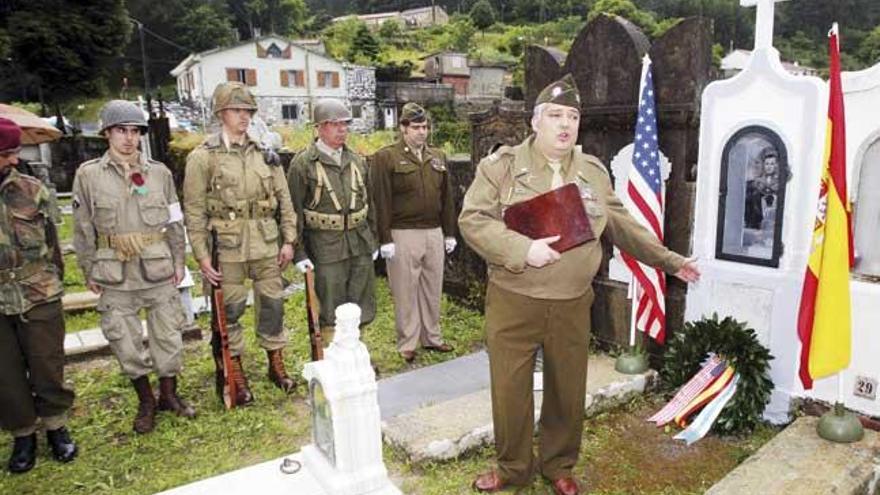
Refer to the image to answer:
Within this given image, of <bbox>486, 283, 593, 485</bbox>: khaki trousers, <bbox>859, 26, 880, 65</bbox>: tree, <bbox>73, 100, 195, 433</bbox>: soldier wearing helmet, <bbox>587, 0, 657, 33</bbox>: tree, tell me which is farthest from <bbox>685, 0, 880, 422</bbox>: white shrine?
<bbox>587, 0, 657, 33</bbox>: tree

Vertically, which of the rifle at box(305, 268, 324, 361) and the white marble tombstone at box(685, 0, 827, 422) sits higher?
the white marble tombstone at box(685, 0, 827, 422)

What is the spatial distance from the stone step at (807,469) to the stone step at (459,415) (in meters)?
1.08

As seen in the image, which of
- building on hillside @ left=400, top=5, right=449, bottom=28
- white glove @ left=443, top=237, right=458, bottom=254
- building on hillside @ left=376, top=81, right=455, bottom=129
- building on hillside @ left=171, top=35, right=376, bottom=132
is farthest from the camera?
building on hillside @ left=400, top=5, right=449, bottom=28

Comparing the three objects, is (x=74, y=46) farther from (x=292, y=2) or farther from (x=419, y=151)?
(x=292, y=2)

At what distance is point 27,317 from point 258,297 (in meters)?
1.41

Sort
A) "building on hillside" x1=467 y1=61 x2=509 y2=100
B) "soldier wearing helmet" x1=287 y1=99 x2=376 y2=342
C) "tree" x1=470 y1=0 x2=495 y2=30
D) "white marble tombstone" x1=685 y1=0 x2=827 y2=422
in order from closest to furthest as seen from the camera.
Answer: "white marble tombstone" x1=685 y1=0 x2=827 y2=422, "soldier wearing helmet" x1=287 y1=99 x2=376 y2=342, "building on hillside" x1=467 y1=61 x2=509 y2=100, "tree" x1=470 y1=0 x2=495 y2=30

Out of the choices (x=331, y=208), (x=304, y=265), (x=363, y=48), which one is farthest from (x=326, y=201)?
(x=363, y=48)

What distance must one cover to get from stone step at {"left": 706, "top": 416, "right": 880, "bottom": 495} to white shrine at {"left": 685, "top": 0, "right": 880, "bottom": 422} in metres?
0.52

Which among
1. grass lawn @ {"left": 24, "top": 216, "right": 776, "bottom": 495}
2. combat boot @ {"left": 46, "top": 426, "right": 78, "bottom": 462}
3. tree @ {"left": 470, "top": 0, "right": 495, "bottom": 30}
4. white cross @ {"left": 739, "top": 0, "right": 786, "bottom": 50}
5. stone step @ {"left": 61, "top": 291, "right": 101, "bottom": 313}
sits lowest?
grass lawn @ {"left": 24, "top": 216, "right": 776, "bottom": 495}

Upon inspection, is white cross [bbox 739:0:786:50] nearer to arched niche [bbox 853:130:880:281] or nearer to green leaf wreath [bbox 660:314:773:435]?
arched niche [bbox 853:130:880:281]

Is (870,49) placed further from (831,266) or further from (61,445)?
(61,445)

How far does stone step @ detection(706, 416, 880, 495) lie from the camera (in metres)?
2.94

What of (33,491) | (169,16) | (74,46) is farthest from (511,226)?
(169,16)

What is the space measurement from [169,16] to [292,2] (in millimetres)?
19202
